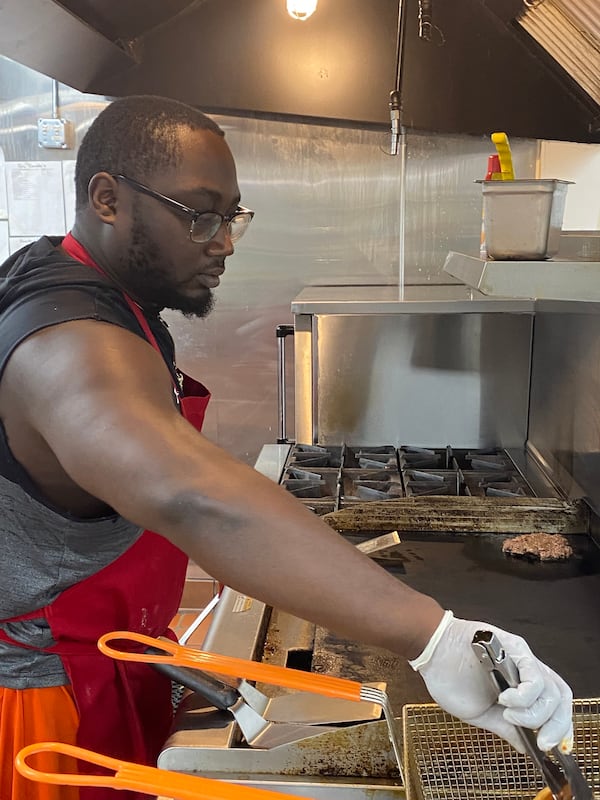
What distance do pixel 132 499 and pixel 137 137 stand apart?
1.66ft

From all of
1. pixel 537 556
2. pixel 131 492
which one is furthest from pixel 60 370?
pixel 537 556

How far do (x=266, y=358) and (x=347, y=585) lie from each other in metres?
2.46

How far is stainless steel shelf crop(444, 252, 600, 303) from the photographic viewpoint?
1024 millimetres

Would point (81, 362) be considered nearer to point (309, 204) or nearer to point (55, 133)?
point (309, 204)

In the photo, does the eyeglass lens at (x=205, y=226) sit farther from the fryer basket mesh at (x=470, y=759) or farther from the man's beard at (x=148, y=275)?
the fryer basket mesh at (x=470, y=759)

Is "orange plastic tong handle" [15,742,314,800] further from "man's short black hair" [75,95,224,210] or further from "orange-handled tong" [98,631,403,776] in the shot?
"man's short black hair" [75,95,224,210]

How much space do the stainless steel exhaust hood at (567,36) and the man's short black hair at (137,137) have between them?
102 cm


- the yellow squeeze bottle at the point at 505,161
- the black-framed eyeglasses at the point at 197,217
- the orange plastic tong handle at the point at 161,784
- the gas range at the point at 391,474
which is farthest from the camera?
the gas range at the point at 391,474

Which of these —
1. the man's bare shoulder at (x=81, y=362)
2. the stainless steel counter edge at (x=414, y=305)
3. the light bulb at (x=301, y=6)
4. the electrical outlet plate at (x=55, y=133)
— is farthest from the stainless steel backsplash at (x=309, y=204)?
the man's bare shoulder at (x=81, y=362)

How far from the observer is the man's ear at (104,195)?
Answer: 3.03ft

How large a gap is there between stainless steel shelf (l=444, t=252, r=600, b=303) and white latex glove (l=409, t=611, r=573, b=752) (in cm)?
53

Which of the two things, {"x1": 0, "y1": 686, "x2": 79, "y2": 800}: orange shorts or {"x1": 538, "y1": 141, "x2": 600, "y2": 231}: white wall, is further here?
Answer: {"x1": 538, "y1": 141, "x2": 600, "y2": 231}: white wall

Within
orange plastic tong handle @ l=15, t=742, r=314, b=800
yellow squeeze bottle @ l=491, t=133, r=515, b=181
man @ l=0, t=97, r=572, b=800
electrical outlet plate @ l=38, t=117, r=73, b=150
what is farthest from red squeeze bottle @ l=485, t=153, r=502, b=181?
electrical outlet plate @ l=38, t=117, r=73, b=150

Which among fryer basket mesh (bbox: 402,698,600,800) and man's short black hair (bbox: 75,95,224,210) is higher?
man's short black hair (bbox: 75,95,224,210)
